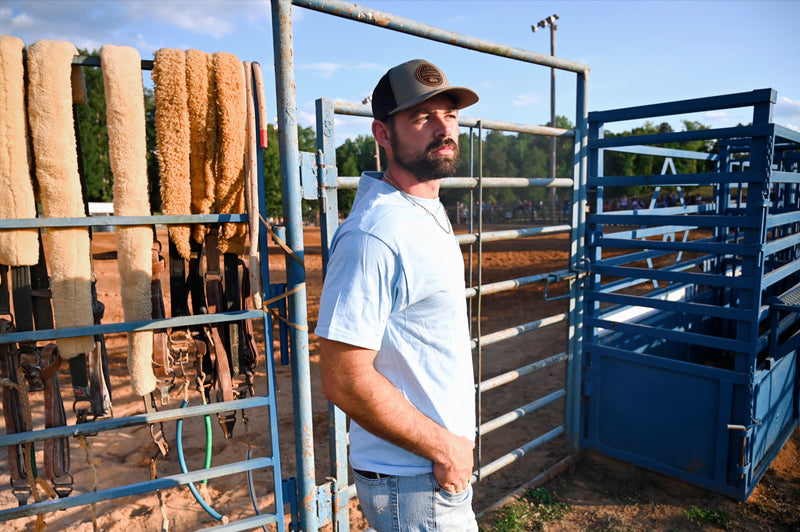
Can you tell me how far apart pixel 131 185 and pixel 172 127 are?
0.27 m

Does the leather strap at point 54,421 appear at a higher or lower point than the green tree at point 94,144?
lower

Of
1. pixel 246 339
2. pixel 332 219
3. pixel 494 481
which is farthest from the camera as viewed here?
pixel 494 481

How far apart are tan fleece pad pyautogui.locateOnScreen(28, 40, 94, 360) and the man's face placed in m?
1.16

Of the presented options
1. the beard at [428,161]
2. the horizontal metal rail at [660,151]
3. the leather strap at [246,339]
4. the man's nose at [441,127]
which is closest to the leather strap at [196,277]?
the leather strap at [246,339]

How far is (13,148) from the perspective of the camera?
5.92ft

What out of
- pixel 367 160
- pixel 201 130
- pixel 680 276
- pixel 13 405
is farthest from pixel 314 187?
pixel 367 160

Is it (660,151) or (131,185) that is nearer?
(131,185)

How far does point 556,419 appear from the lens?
16.8 feet

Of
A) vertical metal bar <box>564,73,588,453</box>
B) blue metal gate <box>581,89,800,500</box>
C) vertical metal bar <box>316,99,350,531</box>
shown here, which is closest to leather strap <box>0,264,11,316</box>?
vertical metal bar <box>316,99,350,531</box>

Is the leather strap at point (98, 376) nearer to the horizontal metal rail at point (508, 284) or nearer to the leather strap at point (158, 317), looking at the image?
the leather strap at point (158, 317)

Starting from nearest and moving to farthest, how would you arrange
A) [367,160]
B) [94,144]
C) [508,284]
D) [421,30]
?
[421,30] → [508,284] → [94,144] → [367,160]

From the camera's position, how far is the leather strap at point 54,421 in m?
2.01

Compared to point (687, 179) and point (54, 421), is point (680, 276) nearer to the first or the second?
point (687, 179)

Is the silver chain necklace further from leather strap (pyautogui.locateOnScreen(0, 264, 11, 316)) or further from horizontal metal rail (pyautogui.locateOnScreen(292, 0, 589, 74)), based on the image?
leather strap (pyautogui.locateOnScreen(0, 264, 11, 316))
